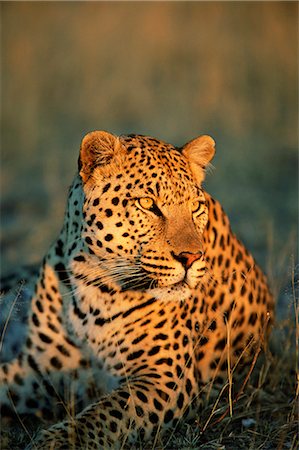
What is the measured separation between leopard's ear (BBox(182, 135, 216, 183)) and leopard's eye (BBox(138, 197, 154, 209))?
53 cm

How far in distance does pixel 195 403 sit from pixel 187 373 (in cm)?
21

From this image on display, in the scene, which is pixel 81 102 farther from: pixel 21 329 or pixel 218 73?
pixel 21 329

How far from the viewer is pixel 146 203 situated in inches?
234

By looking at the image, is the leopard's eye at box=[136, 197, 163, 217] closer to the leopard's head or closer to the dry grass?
the leopard's head

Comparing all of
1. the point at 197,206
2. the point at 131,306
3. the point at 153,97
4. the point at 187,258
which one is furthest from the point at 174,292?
the point at 153,97

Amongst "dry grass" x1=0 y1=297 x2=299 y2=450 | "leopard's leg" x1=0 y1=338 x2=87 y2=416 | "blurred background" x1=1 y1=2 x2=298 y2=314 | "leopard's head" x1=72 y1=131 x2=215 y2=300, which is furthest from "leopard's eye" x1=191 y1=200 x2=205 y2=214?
"blurred background" x1=1 y1=2 x2=298 y2=314

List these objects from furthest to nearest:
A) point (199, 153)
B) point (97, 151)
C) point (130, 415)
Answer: point (199, 153) < point (97, 151) < point (130, 415)

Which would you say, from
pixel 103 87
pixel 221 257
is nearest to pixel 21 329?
pixel 221 257

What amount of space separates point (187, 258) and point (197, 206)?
1.90 feet

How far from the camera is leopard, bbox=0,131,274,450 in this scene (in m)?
5.68

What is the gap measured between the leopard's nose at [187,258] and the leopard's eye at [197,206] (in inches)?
19.2

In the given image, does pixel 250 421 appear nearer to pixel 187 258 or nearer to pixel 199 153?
pixel 187 258

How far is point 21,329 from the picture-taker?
7543mm

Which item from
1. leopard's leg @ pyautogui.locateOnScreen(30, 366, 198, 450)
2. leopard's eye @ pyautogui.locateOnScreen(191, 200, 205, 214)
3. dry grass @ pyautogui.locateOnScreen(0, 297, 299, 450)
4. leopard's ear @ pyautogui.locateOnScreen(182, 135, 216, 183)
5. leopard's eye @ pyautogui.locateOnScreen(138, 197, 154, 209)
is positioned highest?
leopard's ear @ pyautogui.locateOnScreen(182, 135, 216, 183)
